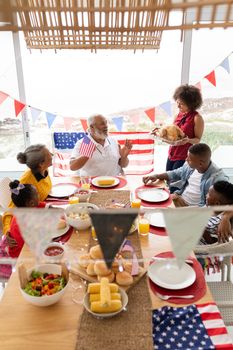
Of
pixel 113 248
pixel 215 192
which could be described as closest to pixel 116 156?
pixel 215 192

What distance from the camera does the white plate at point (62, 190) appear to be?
2230 millimetres

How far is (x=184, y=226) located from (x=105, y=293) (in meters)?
0.53

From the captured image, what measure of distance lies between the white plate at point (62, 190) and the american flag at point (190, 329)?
1190 millimetres

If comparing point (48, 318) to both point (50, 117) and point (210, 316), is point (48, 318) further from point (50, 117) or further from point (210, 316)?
point (50, 117)

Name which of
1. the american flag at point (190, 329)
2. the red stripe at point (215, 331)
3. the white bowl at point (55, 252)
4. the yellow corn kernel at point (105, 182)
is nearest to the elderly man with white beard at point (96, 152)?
the yellow corn kernel at point (105, 182)

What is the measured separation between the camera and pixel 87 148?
267cm

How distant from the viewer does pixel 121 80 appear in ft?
12.2

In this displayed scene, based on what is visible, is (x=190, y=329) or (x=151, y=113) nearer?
(x=190, y=329)

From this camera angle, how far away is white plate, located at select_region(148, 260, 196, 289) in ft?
4.48

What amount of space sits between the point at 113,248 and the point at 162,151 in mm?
3529

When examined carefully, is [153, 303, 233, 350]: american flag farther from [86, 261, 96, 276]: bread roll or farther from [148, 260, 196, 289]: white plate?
[86, 261, 96, 276]: bread roll

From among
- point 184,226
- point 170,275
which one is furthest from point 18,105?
point 184,226

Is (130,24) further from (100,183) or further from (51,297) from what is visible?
(100,183)

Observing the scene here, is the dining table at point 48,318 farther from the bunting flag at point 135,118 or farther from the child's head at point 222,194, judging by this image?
the bunting flag at point 135,118
